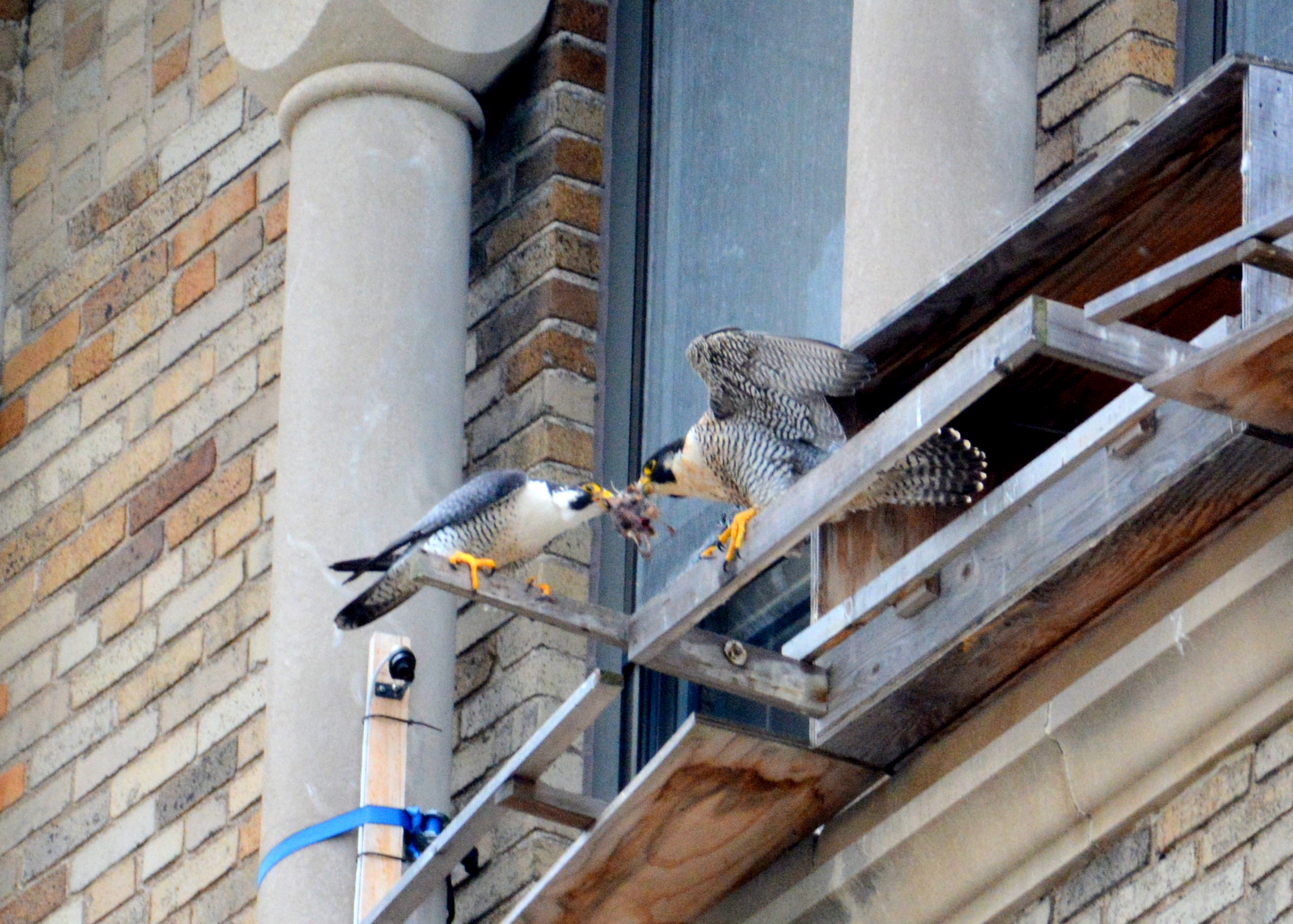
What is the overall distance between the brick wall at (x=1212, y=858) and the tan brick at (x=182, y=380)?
11.1ft

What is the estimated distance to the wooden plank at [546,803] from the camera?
4.88 metres

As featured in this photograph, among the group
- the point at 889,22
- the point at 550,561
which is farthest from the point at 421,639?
the point at 889,22

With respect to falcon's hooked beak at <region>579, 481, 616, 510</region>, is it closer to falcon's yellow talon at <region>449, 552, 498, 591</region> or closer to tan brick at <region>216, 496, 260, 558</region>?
falcon's yellow talon at <region>449, 552, 498, 591</region>

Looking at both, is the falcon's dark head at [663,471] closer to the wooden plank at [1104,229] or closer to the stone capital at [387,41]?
the wooden plank at [1104,229]

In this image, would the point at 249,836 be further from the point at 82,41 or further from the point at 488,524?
the point at 82,41

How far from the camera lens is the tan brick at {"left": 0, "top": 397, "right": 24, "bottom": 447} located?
799 cm

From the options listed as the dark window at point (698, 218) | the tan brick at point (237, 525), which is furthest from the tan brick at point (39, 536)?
the dark window at point (698, 218)

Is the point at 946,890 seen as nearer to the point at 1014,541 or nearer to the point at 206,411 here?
the point at 1014,541

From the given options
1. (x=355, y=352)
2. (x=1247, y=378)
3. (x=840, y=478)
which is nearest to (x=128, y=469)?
(x=355, y=352)

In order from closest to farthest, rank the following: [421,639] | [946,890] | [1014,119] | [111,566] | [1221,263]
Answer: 1. [1221,263]
2. [946,890]
3. [1014,119]
4. [421,639]
5. [111,566]

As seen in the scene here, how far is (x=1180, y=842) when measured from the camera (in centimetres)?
429

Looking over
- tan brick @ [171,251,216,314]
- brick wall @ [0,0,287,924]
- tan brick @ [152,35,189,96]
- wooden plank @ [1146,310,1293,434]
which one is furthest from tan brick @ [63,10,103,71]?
wooden plank @ [1146,310,1293,434]

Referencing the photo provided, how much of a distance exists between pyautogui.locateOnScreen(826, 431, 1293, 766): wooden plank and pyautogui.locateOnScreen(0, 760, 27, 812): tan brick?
3.36m

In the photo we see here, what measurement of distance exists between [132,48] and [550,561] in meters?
2.54
